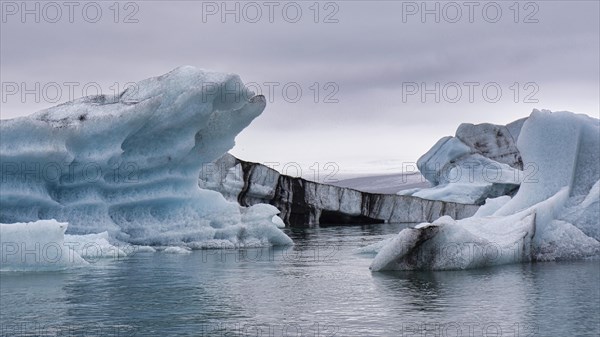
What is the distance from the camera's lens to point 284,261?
552 inches

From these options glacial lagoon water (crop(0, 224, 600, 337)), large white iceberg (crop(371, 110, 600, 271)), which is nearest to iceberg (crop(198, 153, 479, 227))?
large white iceberg (crop(371, 110, 600, 271))

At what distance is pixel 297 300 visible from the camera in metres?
9.38

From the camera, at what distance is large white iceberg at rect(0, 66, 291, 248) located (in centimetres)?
1556

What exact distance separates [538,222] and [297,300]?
530 centimetres

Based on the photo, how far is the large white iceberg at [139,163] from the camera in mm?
15562

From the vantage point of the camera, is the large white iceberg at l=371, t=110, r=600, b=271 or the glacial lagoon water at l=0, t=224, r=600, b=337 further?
the large white iceberg at l=371, t=110, r=600, b=271

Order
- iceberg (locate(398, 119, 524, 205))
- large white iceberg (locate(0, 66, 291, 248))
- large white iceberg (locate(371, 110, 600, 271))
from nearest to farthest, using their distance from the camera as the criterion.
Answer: large white iceberg (locate(371, 110, 600, 271)) → large white iceberg (locate(0, 66, 291, 248)) → iceberg (locate(398, 119, 524, 205))

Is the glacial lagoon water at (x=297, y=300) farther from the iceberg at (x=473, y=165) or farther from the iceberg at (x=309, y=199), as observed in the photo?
the iceberg at (x=473, y=165)

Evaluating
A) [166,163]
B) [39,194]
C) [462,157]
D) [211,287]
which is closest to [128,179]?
[166,163]

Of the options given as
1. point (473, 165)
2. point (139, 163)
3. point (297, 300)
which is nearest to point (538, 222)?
point (297, 300)

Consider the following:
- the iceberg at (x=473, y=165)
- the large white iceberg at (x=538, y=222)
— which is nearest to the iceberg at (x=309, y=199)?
the iceberg at (x=473, y=165)

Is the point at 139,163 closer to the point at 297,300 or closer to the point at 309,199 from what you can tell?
the point at 297,300

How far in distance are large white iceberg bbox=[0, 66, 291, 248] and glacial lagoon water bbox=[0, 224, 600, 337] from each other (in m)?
2.91

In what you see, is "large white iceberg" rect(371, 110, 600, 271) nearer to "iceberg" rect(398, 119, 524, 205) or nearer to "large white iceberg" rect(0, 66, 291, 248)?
"large white iceberg" rect(0, 66, 291, 248)
